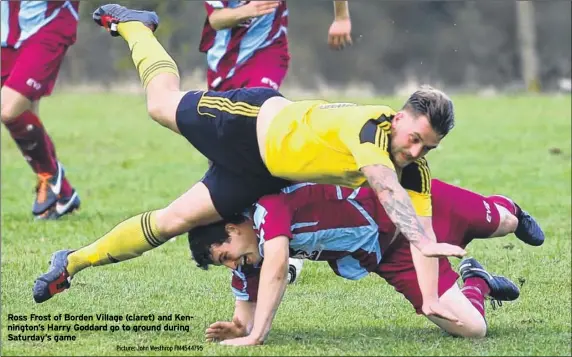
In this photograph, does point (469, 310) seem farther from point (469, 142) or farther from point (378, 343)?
point (469, 142)

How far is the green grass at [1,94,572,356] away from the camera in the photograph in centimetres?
581

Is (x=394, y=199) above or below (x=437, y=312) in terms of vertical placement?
above

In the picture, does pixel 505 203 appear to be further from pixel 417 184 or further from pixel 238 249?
pixel 238 249

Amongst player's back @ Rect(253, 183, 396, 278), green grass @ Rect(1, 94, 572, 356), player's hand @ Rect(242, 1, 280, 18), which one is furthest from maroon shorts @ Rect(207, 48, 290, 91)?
player's back @ Rect(253, 183, 396, 278)

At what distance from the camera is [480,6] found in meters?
33.3

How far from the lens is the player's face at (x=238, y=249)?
594 cm

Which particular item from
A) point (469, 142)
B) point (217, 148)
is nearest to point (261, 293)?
point (217, 148)

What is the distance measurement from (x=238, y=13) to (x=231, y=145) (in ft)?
7.59

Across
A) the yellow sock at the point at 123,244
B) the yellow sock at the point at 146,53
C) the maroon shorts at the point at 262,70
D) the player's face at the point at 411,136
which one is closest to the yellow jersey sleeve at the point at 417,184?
the player's face at the point at 411,136

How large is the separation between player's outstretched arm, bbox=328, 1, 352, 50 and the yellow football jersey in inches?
106

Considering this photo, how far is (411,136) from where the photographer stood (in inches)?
217

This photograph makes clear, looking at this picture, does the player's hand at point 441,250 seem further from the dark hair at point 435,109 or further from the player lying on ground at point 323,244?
the player lying on ground at point 323,244

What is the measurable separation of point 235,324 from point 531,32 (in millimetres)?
26807

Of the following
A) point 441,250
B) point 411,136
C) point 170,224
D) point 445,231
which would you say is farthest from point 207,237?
point 441,250
